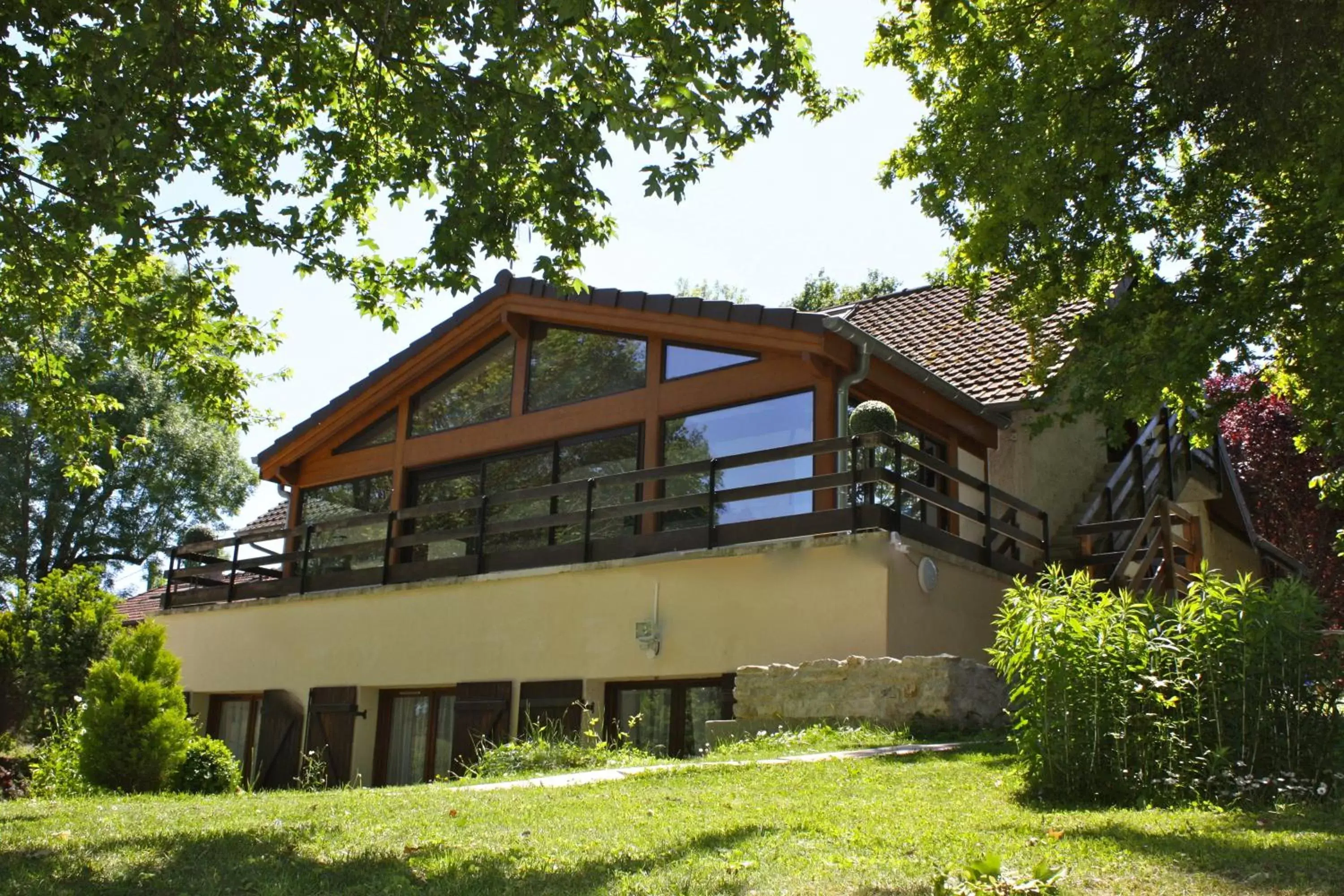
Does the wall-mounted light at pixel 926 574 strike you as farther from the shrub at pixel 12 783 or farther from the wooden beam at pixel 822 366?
the shrub at pixel 12 783

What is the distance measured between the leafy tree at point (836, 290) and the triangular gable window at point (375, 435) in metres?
20.8

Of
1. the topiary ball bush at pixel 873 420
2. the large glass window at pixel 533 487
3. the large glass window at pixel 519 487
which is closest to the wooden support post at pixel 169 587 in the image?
the large glass window at pixel 533 487

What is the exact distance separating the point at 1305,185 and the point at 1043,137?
2.60 metres

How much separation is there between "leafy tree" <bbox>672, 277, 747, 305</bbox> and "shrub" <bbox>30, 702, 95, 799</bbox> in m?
28.1

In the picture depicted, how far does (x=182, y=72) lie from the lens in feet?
27.9

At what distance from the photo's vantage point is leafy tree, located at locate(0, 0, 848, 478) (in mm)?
7984

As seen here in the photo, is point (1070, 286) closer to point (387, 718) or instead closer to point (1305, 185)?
point (1305, 185)

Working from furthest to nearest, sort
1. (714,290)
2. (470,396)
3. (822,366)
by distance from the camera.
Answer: (714,290), (470,396), (822,366)

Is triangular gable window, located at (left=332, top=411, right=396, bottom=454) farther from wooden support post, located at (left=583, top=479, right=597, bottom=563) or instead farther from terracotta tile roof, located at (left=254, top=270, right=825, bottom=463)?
wooden support post, located at (left=583, top=479, right=597, bottom=563)

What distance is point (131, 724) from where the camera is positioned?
11227 mm

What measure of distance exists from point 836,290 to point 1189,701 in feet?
107

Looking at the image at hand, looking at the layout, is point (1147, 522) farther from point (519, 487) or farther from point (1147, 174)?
point (519, 487)

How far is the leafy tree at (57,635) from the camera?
16703 mm

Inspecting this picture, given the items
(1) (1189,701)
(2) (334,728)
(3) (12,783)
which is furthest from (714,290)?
(1) (1189,701)
